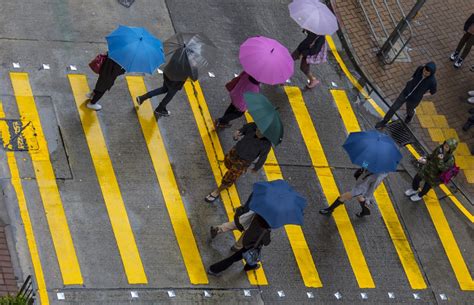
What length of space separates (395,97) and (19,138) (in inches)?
315

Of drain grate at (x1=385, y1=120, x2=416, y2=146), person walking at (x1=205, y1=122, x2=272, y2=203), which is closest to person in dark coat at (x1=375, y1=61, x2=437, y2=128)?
drain grate at (x1=385, y1=120, x2=416, y2=146)

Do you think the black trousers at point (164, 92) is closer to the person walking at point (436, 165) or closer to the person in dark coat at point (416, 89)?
the person in dark coat at point (416, 89)

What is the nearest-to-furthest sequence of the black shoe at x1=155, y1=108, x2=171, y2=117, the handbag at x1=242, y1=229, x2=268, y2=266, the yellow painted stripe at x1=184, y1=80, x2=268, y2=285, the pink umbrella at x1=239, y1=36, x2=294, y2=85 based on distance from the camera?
the handbag at x1=242, y1=229, x2=268, y2=266
the yellow painted stripe at x1=184, y1=80, x2=268, y2=285
the pink umbrella at x1=239, y1=36, x2=294, y2=85
the black shoe at x1=155, y1=108, x2=171, y2=117

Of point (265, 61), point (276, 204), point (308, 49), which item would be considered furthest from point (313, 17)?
point (276, 204)

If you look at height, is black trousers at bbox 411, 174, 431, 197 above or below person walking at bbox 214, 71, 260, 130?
below

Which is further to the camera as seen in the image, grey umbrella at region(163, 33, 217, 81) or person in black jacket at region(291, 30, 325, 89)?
person in black jacket at region(291, 30, 325, 89)

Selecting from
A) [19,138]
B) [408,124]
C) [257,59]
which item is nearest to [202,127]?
[257,59]

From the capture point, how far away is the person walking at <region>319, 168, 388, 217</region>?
14.4 metres

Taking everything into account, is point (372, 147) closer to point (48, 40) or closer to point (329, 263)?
Result: point (329, 263)

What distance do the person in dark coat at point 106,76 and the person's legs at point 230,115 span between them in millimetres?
2064

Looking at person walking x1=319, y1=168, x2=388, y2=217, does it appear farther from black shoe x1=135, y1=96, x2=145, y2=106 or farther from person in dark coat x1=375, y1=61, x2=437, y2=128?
black shoe x1=135, y1=96, x2=145, y2=106

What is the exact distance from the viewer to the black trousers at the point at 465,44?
18.4 meters

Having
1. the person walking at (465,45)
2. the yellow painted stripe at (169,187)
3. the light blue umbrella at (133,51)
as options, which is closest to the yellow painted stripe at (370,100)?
the person walking at (465,45)

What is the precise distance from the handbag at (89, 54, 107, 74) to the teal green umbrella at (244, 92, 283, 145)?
2756 mm
